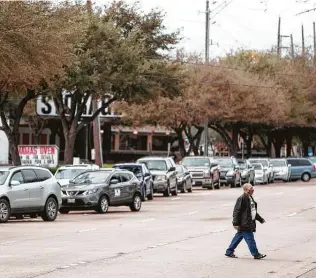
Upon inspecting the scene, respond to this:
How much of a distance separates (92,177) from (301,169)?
126 ft

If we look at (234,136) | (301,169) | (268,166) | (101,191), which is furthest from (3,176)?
(234,136)

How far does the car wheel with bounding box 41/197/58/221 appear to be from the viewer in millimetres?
26312

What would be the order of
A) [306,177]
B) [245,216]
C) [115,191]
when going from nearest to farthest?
1. [245,216]
2. [115,191]
3. [306,177]

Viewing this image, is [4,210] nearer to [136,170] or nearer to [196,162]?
[136,170]

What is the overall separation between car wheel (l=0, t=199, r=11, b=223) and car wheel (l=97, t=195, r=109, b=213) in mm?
5372

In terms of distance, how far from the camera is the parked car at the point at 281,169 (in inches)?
2569

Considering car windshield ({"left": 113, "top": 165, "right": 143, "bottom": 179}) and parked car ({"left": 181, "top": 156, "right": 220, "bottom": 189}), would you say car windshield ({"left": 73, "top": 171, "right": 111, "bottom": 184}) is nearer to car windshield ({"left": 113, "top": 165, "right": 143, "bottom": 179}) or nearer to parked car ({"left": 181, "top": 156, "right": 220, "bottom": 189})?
car windshield ({"left": 113, "top": 165, "right": 143, "bottom": 179})

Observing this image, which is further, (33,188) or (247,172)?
(247,172)

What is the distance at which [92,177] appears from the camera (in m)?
30.8

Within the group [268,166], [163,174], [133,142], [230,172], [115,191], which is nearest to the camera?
[115,191]

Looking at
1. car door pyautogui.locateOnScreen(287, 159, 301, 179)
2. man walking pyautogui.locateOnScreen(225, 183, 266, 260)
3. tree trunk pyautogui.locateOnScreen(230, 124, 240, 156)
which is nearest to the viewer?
man walking pyautogui.locateOnScreen(225, 183, 266, 260)

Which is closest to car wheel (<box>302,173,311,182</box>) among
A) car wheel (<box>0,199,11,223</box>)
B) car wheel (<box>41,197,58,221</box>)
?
car wheel (<box>41,197,58,221</box>)

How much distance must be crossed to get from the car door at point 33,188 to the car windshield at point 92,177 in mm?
4333

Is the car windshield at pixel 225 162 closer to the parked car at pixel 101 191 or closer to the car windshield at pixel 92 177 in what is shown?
the parked car at pixel 101 191
